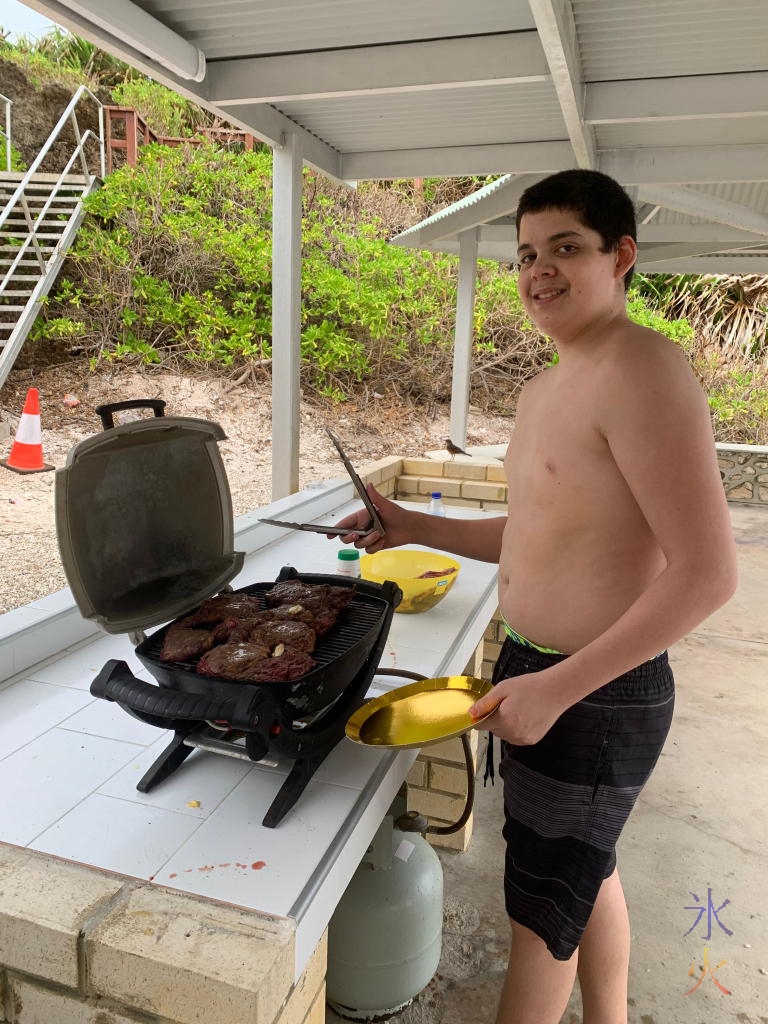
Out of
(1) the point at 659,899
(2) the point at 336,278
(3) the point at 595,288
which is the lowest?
(1) the point at 659,899

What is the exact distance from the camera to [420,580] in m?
2.04

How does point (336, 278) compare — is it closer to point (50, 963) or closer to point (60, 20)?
point (60, 20)

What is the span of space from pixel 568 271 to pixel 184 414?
6.40 metres

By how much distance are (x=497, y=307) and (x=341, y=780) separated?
398 inches

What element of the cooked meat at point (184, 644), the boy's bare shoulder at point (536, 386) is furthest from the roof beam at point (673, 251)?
the cooked meat at point (184, 644)

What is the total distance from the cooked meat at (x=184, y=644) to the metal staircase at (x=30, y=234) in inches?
103

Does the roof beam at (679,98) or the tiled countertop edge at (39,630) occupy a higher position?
the roof beam at (679,98)

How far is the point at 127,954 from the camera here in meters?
0.86

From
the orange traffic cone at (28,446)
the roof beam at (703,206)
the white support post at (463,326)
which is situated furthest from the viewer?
the white support post at (463,326)

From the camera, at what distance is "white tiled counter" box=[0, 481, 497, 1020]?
100cm

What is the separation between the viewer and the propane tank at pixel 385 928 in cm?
170

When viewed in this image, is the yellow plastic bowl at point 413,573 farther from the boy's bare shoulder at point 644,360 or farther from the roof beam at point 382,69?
the roof beam at point 382,69

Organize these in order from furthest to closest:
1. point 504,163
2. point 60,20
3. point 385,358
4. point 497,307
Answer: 1. point 497,307
2. point 385,358
3. point 504,163
4. point 60,20

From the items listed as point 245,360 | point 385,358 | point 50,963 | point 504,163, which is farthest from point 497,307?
point 50,963
